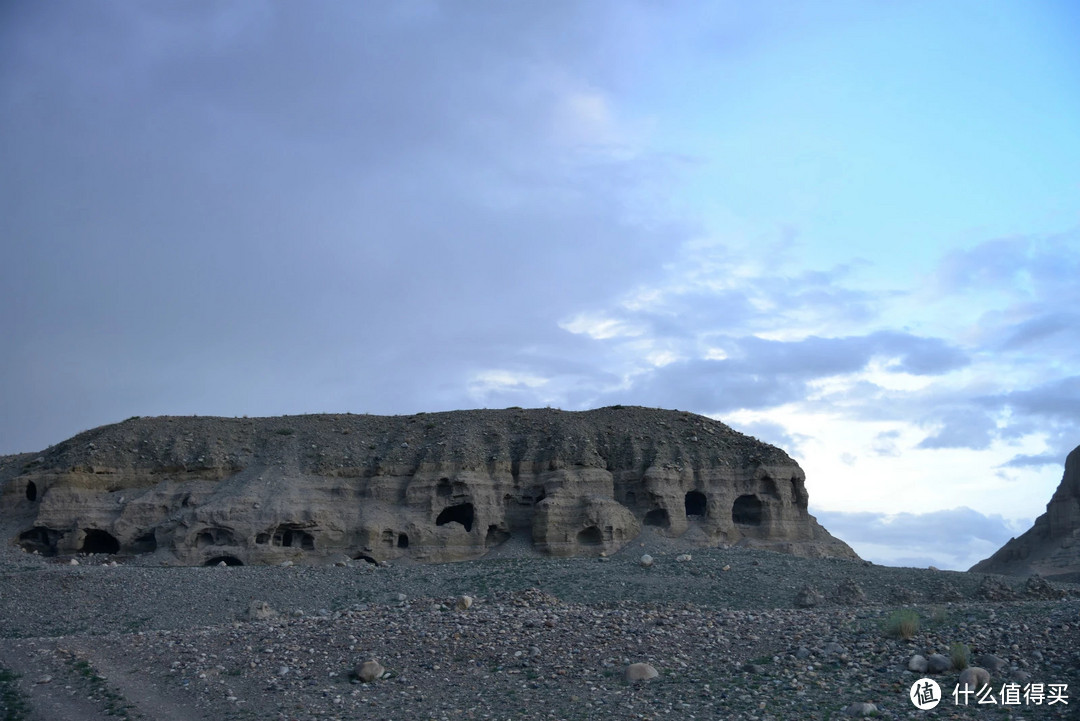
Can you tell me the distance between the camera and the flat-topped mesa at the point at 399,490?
4191 cm

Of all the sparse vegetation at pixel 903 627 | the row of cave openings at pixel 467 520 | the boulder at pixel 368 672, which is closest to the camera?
the boulder at pixel 368 672

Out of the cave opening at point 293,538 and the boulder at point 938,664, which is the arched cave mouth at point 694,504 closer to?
the cave opening at point 293,538

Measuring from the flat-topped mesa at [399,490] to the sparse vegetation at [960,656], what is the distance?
90.7ft

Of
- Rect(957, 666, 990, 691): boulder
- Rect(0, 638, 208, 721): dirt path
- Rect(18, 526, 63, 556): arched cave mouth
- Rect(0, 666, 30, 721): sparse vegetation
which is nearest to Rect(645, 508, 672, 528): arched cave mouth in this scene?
Rect(18, 526, 63, 556): arched cave mouth

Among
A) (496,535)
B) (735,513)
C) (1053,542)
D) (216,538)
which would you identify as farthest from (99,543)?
(1053,542)

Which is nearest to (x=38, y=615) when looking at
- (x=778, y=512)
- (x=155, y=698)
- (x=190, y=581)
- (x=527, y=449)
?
(x=190, y=581)

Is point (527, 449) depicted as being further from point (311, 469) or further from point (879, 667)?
point (879, 667)

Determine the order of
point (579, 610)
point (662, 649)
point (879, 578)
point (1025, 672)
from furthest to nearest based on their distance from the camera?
point (879, 578)
point (579, 610)
point (662, 649)
point (1025, 672)

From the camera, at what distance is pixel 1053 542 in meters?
48.7

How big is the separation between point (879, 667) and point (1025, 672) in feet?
6.89

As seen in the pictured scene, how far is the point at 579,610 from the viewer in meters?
20.6

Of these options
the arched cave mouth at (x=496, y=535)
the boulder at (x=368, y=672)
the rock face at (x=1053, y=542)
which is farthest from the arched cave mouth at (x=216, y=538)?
the rock face at (x=1053, y=542)

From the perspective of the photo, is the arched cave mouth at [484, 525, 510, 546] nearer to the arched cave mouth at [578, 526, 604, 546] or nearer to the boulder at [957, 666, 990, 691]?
the arched cave mouth at [578, 526, 604, 546]

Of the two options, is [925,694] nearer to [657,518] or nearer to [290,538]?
[657,518]
